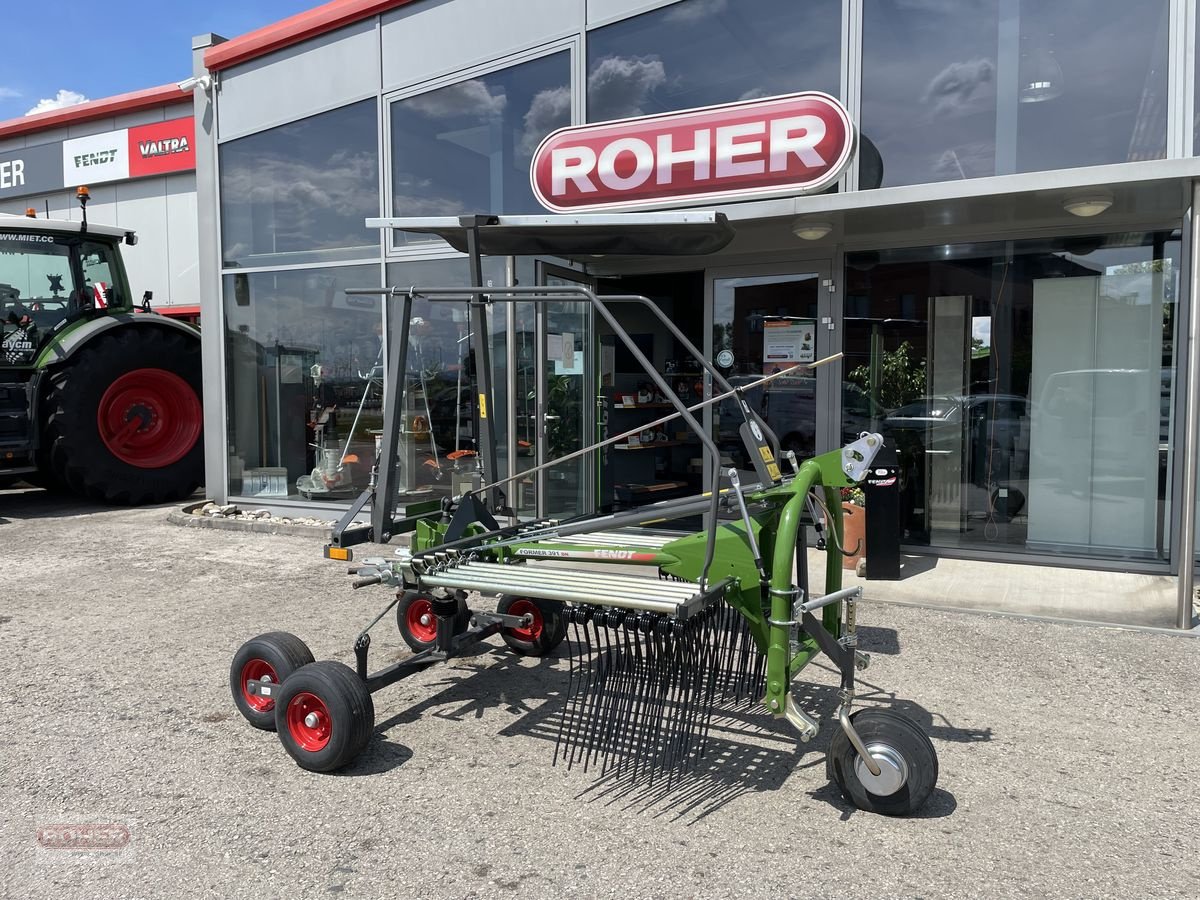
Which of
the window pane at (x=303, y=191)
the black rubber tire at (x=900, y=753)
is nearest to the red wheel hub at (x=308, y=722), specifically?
the black rubber tire at (x=900, y=753)

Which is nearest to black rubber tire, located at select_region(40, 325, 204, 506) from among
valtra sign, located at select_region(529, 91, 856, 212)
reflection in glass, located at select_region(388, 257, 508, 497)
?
reflection in glass, located at select_region(388, 257, 508, 497)

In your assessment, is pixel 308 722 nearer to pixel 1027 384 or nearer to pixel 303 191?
pixel 1027 384

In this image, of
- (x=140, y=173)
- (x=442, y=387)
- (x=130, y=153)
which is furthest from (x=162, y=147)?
(x=442, y=387)

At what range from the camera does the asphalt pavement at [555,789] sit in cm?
266

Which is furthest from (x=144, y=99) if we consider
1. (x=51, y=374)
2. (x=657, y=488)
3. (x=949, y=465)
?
(x=949, y=465)

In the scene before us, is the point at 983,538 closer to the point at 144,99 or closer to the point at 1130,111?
the point at 1130,111

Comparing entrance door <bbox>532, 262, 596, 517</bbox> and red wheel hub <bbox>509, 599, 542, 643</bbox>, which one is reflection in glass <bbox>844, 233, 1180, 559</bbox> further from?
red wheel hub <bbox>509, 599, 542, 643</bbox>

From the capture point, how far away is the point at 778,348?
24.0ft

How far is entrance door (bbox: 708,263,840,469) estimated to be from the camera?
7.12 metres

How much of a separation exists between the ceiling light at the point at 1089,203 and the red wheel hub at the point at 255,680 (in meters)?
5.03

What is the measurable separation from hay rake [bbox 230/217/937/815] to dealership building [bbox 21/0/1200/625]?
6.38ft

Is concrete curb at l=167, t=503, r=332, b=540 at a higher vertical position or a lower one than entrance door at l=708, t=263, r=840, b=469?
lower

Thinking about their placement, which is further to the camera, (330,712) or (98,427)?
(98,427)

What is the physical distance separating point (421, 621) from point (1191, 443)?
4.10 metres
